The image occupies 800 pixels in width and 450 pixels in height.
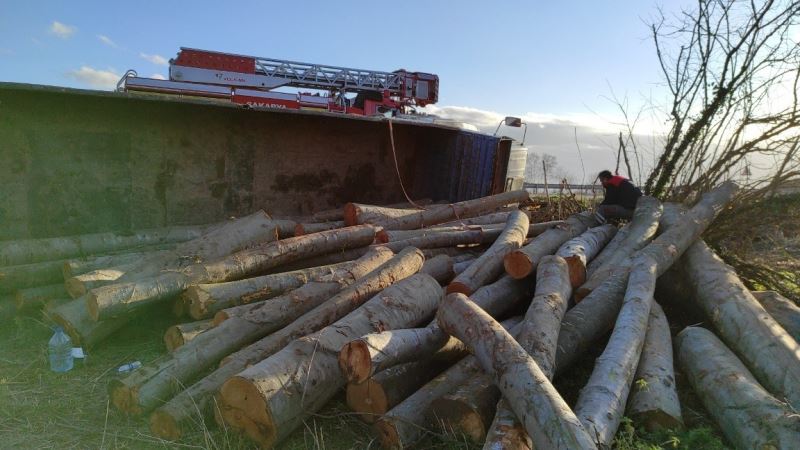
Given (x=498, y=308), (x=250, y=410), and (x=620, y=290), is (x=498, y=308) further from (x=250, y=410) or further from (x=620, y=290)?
(x=250, y=410)

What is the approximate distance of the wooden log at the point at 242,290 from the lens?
4789mm

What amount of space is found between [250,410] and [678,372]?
3.53 metres

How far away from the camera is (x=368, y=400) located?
3.68 meters

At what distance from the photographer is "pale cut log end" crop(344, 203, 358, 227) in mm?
7125

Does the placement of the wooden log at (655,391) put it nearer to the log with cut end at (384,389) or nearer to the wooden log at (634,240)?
the wooden log at (634,240)

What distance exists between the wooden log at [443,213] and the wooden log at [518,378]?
11.7ft

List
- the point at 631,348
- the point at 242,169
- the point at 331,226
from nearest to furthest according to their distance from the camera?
the point at 631,348 → the point at 331,226 → the point at 242,169

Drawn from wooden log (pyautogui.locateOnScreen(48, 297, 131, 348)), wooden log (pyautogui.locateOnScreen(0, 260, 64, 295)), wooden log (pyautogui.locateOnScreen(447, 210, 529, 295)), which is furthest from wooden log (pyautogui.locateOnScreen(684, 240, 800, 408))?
wooden log (pyautogui.locateOnScreen(0, 260, 64, 295))

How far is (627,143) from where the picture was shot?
31.4 feet

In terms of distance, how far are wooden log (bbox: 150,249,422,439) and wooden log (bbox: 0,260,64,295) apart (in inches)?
109

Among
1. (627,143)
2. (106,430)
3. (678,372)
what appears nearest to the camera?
(106,430)

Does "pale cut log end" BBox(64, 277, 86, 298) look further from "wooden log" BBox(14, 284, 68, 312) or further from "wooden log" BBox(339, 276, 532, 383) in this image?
"wooden log" BBox(339, 276, 532, 383)

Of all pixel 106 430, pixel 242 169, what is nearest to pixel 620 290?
pixel 106 430

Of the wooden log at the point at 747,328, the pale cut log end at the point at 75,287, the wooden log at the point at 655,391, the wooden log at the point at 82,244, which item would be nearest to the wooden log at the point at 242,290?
the pale cut log end at the point at 75,287
